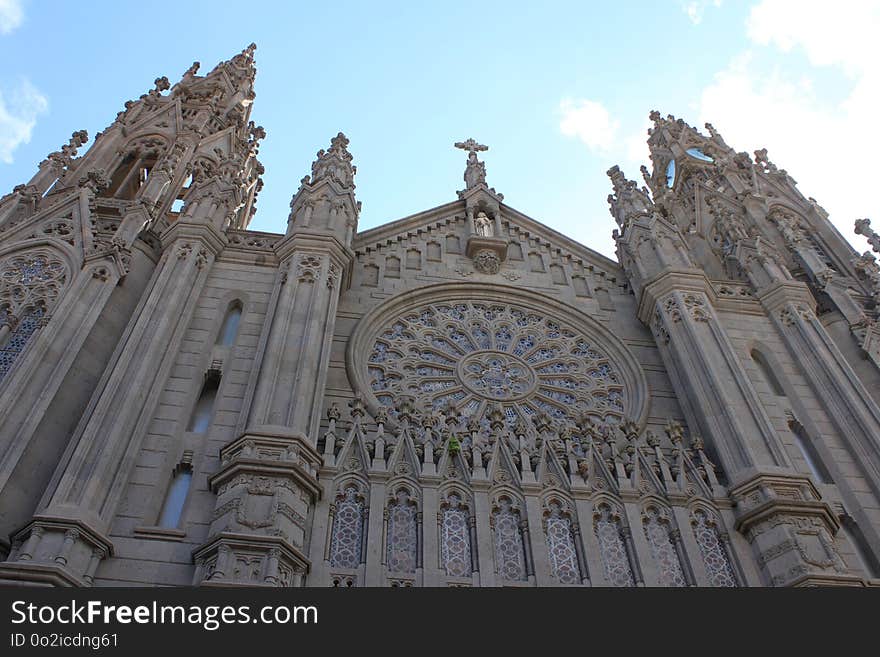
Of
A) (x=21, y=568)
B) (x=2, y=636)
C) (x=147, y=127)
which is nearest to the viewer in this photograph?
(x=2, y=636)

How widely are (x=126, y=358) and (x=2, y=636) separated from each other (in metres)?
6.05

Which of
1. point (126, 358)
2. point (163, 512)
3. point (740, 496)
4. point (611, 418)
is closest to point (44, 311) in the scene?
point (126, 358)

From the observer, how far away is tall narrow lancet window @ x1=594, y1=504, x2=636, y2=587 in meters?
11.7

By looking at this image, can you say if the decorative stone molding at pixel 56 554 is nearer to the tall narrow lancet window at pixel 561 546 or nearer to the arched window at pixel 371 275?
the tall narrow lancet window at pixel 561 546

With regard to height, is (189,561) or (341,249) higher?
(341,249)

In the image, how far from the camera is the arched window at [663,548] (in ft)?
38.8

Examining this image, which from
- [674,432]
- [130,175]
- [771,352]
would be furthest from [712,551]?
[130,175]

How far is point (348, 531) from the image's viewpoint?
1157cm

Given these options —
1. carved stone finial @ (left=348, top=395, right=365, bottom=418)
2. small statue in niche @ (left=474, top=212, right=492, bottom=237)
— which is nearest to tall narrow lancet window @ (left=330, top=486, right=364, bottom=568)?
carved stone finial @ (left=348, top=395, right=365, bottom=418)

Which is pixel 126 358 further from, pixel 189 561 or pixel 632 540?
pixel 632 540

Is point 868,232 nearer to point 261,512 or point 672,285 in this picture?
point 672,285

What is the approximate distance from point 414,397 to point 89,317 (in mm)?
5904

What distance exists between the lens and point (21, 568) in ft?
30.5

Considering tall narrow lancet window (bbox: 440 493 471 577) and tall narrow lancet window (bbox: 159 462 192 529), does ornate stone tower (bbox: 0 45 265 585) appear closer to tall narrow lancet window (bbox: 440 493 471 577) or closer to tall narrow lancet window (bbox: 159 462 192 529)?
tall narrow lancet window (bbox: 159 462 192 529)
